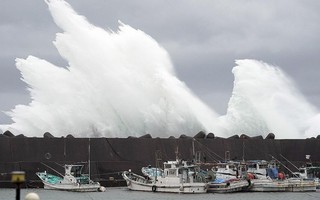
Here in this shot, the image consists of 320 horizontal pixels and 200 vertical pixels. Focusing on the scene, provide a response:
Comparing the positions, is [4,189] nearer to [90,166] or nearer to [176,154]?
[90,166]

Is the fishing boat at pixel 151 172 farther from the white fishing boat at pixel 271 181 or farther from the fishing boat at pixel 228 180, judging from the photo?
the white fishing boat at pixel 271 181

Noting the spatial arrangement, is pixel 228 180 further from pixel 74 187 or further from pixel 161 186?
pixel 74 187

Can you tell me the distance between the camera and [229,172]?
2087 inches

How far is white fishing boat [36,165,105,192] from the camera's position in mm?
49750

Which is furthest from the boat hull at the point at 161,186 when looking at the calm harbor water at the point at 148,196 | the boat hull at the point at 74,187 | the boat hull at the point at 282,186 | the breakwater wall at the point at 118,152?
the boat hull at the point at 282,186

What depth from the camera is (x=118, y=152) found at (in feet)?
186

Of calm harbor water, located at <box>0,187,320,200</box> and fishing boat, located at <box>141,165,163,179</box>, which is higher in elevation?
fishing boat, located at <box>141,165,163,179</box>

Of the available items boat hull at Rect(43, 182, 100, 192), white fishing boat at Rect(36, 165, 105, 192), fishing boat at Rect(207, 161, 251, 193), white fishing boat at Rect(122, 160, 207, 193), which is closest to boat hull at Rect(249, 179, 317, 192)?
fishing boat at Rect(207, 161, 251, 193)

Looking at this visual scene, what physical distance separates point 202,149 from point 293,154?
9.88 meters

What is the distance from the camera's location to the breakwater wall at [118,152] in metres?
53.2

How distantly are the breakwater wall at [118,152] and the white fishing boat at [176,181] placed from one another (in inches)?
208

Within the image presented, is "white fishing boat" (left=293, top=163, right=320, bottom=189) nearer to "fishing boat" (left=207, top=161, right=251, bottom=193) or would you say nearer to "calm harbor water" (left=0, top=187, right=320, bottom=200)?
"calm harbor water" (left=0, top=187, right=320, bottom=200)

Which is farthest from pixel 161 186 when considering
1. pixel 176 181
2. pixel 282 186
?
pixel 282 186

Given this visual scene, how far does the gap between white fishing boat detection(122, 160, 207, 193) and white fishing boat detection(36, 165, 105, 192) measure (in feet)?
12.2
